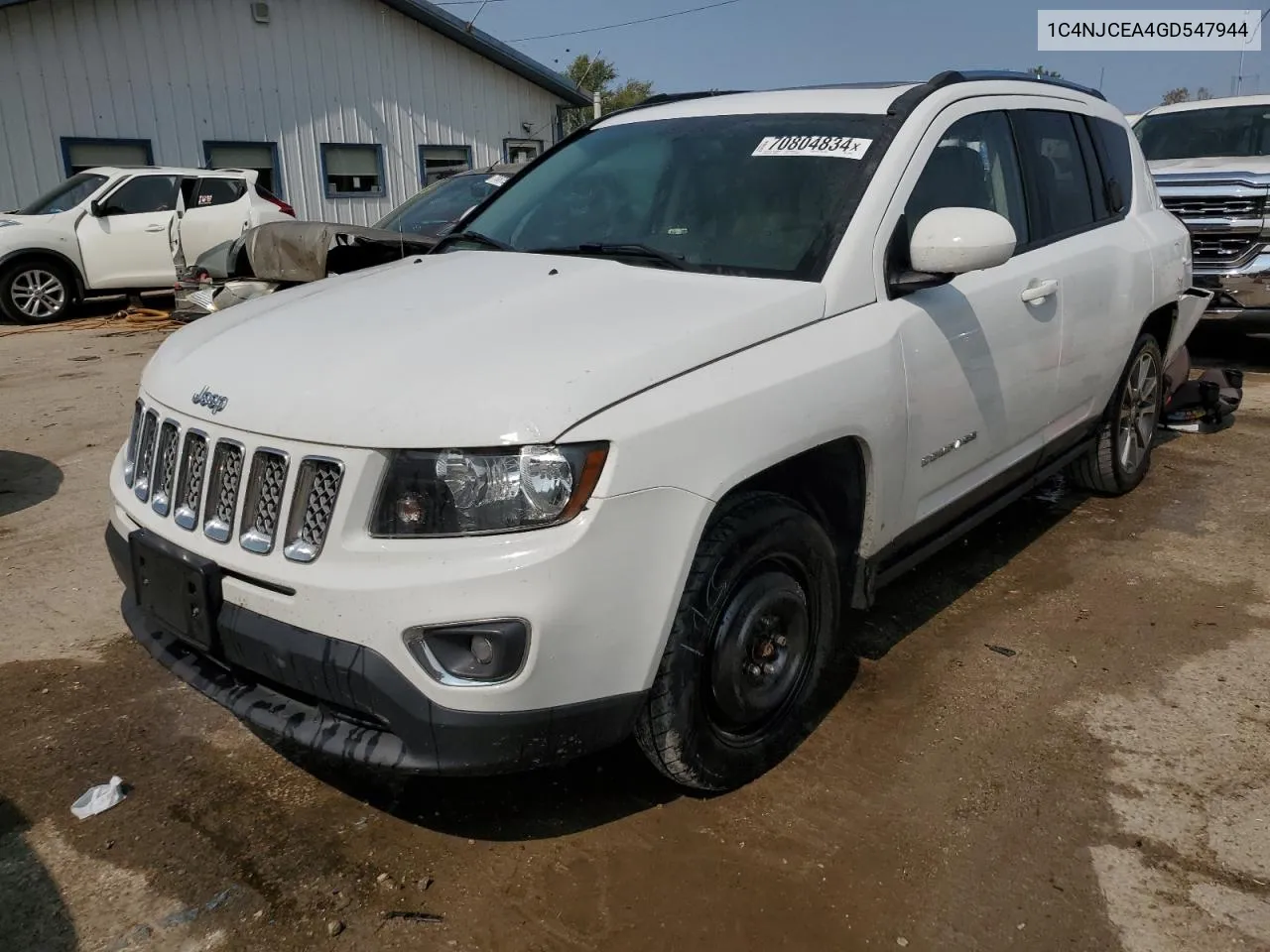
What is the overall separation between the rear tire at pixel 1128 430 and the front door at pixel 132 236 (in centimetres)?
1132

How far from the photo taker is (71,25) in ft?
46.9

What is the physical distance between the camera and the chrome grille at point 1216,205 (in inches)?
303

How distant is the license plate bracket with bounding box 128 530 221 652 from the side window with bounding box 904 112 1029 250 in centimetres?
216

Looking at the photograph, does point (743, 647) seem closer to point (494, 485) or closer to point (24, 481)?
point (494, 485)

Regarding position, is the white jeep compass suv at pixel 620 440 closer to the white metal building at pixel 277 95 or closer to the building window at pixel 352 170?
the white metal building at pixel 277 95

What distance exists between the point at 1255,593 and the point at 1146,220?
5.98ft

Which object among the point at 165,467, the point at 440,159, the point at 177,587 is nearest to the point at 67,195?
the point at 440,159

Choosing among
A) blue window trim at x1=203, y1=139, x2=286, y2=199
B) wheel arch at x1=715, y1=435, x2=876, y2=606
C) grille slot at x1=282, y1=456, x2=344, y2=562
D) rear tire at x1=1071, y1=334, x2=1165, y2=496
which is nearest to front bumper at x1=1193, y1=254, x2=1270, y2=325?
rear tire at x1=1071, y1=334, x2=1165, y2=496

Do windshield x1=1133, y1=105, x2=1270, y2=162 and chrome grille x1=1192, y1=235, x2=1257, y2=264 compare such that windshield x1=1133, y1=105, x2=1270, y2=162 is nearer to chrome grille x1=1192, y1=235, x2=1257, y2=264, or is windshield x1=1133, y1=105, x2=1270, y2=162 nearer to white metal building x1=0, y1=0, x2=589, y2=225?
chrome grille x1=1192, y1=235, x2=1257, y2=264

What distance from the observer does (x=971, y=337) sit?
3182 mm

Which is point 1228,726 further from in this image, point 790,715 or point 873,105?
point 873,105

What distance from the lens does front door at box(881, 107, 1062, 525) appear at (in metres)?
2.97

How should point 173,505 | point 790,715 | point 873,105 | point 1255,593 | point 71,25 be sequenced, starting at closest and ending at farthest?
point 173,505, point 790,715, point 873,105, point 1255,593, point 71,25

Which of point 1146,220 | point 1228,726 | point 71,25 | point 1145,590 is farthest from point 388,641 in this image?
point 71,25
